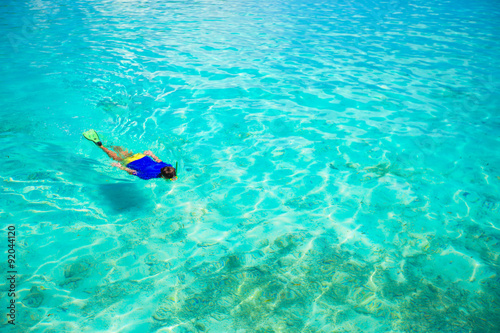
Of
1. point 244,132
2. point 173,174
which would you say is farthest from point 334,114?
point 173,174

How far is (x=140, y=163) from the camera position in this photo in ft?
18.9

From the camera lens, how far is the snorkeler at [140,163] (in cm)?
533

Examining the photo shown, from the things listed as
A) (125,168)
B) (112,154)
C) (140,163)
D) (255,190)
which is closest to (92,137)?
(112,154)

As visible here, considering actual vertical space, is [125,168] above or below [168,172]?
below

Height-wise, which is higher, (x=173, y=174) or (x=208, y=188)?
(x=173, y=174)

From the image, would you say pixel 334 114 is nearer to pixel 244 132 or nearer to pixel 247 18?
pixel 244 132

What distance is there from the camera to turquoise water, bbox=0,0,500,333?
3.85 metres

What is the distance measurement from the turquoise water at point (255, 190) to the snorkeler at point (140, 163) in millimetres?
257

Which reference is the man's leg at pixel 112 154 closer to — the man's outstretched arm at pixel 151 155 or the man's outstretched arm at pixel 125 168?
the man's outstretched arm at pixel 125 168

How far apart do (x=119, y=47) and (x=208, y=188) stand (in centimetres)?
899

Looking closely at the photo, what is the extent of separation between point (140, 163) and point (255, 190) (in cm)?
215

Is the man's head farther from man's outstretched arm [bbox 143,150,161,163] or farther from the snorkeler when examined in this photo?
man's outstretched arm [bbox 143,150,161,163]

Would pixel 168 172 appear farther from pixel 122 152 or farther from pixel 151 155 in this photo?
pixel 122 152

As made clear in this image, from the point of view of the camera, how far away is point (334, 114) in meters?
7.98
